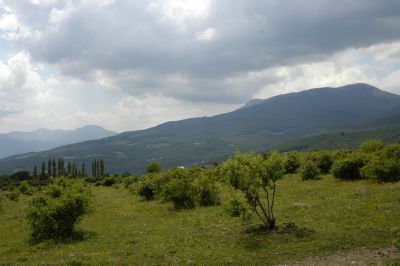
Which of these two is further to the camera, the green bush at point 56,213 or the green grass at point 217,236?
the green bush at point 56,213

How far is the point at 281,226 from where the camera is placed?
85.5 ft

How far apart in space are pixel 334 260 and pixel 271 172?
8.67 meters

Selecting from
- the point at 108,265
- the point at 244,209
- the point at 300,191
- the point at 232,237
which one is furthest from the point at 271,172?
the point at 300,191

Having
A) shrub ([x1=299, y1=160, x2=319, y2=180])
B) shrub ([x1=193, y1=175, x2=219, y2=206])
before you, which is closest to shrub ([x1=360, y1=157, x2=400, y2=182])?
shrub ([x1=299, y1=160, x2=319, y2=180])

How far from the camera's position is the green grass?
21.0 meters

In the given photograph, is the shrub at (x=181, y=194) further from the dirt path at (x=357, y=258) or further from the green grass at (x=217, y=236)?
the dirt path at (x=357, y=258)

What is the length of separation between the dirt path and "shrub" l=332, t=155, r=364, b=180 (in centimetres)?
3023

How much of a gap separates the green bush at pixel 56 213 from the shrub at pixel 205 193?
500 inches

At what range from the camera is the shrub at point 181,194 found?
40219mm

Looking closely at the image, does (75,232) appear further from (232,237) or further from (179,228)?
(232,237)

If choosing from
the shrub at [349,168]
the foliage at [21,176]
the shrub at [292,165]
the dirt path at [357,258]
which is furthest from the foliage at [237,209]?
the foliage at [21,176]

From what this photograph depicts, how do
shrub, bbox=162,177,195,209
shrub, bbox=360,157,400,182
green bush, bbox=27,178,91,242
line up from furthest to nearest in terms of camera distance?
shrub, bbox=360,157,400,182
shrub, bbox=162,177,195,209
green bush, bbox=27,178,91,242

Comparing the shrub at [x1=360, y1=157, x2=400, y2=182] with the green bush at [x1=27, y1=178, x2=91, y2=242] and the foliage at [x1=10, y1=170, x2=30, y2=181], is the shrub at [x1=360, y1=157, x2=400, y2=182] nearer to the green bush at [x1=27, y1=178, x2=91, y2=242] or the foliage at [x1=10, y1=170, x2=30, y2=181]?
the green bush at [x1=27, y1=178, x2=91, y2=242]

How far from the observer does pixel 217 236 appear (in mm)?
25469
